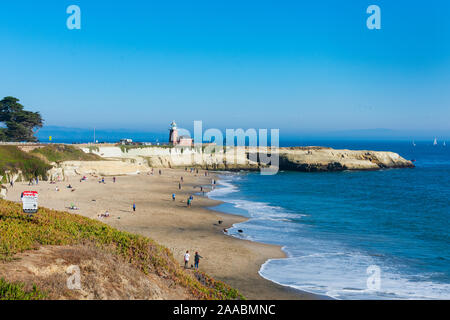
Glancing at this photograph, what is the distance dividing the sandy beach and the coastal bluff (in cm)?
2216

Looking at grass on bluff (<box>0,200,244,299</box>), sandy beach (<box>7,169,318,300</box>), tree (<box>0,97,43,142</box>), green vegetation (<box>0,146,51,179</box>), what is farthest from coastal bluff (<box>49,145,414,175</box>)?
grass on bluff (<box>0,200,244,299</box>)

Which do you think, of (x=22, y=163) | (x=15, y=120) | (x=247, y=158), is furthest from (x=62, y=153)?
(x=247, y=158)

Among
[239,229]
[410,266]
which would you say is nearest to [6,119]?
[239,229]

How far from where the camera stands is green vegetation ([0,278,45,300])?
802 centimetres

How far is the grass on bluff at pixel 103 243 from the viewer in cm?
1167

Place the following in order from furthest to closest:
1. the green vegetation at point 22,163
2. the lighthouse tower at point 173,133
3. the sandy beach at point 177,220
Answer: the lighthouse tower at point 173,133 → the green vegetation at point 22,163 → the sandy beach at point 177,220

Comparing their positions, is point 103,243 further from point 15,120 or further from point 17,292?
point 15,120

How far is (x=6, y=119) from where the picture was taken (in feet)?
232

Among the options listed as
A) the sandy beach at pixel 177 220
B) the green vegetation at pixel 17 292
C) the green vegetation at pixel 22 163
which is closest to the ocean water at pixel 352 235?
the sandy beach at pixel 177 220

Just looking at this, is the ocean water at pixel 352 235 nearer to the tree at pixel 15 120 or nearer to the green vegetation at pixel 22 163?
the green vegetation at pixel 22 163

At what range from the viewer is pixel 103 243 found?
12.7m

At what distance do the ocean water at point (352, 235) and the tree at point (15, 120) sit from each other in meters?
43.5

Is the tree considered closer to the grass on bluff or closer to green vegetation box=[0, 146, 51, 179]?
green vegetation box=[0, 146, 51, 179]
